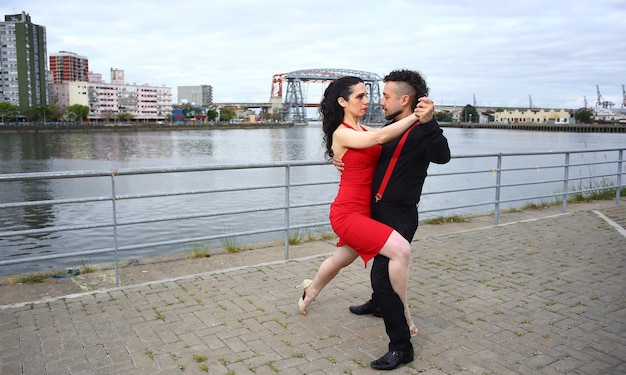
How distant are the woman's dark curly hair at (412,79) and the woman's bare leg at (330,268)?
120cm

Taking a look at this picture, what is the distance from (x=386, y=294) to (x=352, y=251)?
0.58 meters

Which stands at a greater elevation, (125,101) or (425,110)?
(125,101)

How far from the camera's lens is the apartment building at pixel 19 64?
469ft

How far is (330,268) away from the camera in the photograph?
4164 millimetres

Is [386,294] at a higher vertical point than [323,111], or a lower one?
lower

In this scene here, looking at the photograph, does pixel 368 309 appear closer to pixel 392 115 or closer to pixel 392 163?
pixel 392 163

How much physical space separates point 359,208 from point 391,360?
39.4 inches

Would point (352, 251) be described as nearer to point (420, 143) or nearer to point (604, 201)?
point (420, 143)

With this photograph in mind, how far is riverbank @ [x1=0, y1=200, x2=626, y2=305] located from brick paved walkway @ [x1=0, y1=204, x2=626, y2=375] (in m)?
0.31

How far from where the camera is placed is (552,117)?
179250 mm

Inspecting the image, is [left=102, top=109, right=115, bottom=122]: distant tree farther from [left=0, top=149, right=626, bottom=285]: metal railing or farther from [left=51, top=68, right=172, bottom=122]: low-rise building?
[left=0, top=149, right=626, bottom=285]: metal railing

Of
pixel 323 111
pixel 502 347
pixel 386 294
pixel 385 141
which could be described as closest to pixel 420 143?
pixel 385 141

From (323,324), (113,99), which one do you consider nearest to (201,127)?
(113,99)

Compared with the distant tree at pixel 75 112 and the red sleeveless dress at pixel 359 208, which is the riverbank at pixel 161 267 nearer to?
the red sleeveless dress at pixel 359 208
